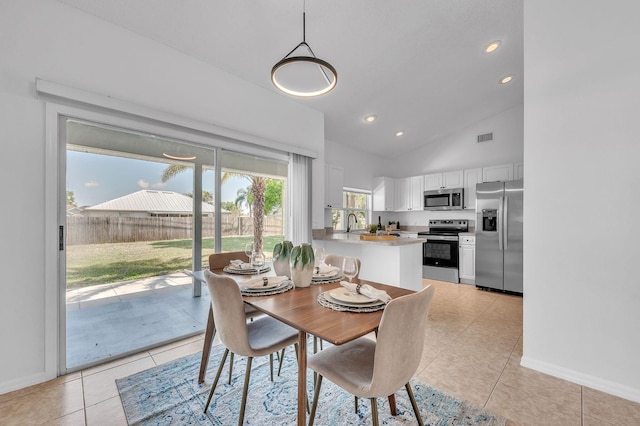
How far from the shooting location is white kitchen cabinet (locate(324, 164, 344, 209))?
461cm

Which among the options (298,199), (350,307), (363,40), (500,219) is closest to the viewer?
(350,307)

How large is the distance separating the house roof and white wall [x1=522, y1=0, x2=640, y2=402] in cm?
312

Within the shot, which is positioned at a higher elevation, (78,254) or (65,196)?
(65,196)

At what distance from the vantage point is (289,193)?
376 cm

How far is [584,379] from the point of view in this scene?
198 centimetres


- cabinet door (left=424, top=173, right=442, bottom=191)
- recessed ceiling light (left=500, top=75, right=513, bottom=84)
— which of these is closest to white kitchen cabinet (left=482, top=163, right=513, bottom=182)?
cabinet door (left=424, top=173, right=442, bottom=191)

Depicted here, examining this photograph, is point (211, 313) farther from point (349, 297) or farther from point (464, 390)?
point (464, 390)

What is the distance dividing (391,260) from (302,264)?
190cm

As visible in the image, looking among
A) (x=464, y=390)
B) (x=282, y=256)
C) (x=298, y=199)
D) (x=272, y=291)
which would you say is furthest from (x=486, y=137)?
(x=272, y=291)

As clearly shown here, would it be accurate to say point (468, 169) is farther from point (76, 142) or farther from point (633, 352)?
point (76, 142)

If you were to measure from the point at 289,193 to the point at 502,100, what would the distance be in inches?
155

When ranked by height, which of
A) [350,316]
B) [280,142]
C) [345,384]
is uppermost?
[280,142]

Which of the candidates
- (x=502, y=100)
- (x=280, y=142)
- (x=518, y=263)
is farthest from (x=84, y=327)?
(x=502, y=100)

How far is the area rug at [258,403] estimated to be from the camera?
1.61 m
